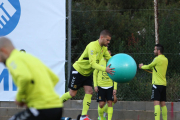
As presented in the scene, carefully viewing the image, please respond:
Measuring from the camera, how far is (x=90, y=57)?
6.48 m

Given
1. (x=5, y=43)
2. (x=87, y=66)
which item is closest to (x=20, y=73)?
(x=5, y=43)

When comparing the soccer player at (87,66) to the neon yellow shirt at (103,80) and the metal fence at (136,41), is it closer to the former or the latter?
the neon yellow shirt at (103,80)

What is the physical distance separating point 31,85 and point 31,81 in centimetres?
6

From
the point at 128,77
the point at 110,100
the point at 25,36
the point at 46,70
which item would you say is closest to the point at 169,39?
the point at 110,100

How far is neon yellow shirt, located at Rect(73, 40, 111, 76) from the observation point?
6.46m

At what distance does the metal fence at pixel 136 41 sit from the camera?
860 centimetres

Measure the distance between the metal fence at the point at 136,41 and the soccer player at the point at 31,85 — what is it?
515 centimetres

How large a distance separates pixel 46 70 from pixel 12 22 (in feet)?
17.6

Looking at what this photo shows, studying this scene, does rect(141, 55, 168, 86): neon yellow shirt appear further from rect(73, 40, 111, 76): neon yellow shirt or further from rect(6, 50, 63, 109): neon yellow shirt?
rect(6, 50, 63, 109): neon yellow shirt

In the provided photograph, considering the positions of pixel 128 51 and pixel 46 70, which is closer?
pixel 46 70

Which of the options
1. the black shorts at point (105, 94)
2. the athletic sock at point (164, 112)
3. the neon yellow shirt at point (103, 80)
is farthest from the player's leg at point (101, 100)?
the athletic sock at point (164, 112)

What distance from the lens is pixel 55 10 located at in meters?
8.34

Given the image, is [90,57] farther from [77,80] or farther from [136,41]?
[136,41]

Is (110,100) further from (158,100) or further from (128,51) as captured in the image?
(128,51)
